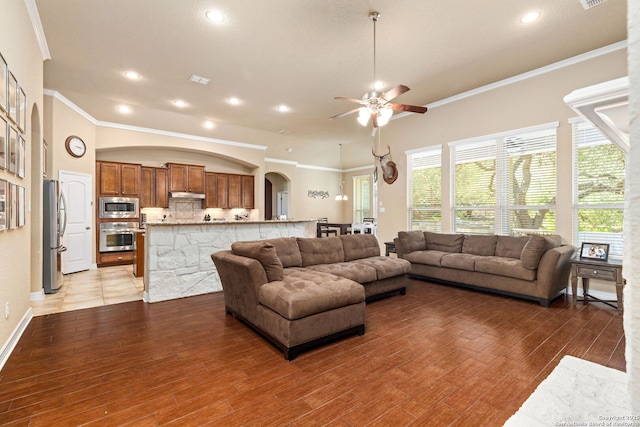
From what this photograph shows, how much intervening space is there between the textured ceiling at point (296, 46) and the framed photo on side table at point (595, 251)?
8.48 ft

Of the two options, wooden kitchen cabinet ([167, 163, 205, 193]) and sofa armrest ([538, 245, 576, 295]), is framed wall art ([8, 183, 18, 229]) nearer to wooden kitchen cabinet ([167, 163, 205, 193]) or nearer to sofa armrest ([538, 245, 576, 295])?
wooden kitchen cabinet ([167, 163, 205, 193])

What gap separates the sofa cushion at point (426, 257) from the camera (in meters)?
5.04

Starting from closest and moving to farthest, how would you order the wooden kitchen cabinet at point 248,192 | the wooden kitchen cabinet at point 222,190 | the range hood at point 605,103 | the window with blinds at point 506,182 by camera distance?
1. the range hood at point 605,103
2. the window with blinds at point 506,182
3. the wooden kitchen cabinet at point 222,190
4. the wooden kitchen cabinet at point 248,192

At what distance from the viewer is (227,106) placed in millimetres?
6348

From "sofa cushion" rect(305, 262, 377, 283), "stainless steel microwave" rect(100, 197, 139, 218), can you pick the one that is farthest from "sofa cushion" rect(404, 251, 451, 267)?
"stainless steel microwave" rect(100, 197, 139, 218)

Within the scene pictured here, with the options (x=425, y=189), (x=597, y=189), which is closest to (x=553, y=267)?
(x=597, y=189)

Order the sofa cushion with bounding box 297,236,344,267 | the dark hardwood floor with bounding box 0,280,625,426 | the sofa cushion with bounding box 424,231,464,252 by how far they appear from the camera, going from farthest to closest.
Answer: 1. the sofa cushion with bounding box 424,231,464,252
2. the sofa cushion with bounding box 297,236,344,267
3. the dark hardwood floor with bounding box 0,280,625,426

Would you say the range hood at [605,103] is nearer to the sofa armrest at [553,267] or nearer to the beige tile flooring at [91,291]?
the sofa armrest at [553,267]

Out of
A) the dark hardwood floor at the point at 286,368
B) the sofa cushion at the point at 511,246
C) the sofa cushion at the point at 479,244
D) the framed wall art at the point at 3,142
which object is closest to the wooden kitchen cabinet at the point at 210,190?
the dark hardwood floor at the point at 286,368

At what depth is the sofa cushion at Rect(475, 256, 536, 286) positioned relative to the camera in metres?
4.06

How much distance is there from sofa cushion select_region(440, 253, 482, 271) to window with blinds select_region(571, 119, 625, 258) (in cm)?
142

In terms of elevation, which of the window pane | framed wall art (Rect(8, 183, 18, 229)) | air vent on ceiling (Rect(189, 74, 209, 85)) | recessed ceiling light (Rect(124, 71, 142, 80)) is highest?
recessed ceiling light (Rect(124, 71, 142, 80))

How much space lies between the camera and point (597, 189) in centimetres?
429

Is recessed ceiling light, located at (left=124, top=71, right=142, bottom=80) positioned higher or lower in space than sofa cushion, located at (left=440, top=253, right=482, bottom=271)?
higher
